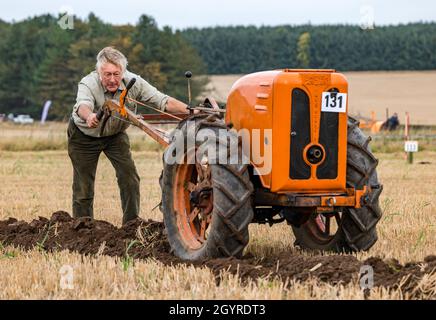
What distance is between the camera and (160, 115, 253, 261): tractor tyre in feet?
21.1

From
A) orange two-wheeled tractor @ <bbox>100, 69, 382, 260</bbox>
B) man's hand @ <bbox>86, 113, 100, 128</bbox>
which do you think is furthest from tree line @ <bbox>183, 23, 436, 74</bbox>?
orange two-wheeled tractor @ <bbox>100, 69, 382, 260</bbox>

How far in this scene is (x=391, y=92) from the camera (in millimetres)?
62438

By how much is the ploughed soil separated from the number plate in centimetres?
117

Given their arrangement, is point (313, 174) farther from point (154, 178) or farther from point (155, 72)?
point (155, 72)

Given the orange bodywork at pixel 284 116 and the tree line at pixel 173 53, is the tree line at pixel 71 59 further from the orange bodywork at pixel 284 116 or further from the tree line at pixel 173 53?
the orange bodywork at pixel 284 116

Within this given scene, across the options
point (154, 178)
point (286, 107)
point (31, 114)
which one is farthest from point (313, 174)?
point (31, 114)

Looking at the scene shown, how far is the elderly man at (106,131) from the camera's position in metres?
8.51

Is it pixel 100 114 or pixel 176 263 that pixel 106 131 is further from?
pixel 176 263

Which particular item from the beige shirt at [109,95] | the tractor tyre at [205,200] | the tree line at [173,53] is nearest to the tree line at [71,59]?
the tree line at [173,53]

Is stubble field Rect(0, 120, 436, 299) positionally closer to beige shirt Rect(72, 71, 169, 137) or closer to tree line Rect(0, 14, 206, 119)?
beige shirt Rect(72, 71, 169, 137)

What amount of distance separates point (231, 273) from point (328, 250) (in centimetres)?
181

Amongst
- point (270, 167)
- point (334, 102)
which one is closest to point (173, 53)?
point (334, 102)

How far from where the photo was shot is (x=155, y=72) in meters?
57.4

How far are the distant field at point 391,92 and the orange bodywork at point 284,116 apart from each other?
137 ft
